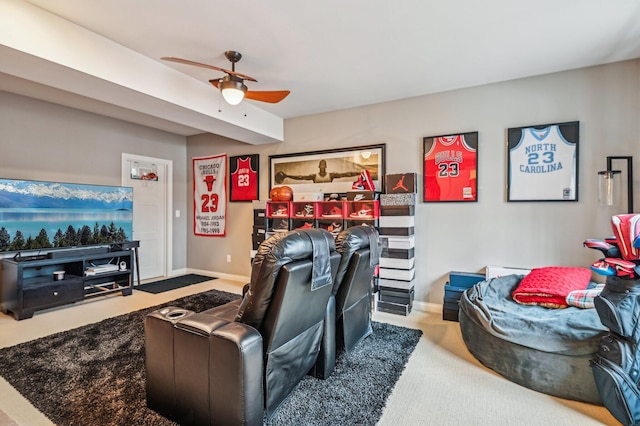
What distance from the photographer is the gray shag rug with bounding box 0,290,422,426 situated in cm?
187

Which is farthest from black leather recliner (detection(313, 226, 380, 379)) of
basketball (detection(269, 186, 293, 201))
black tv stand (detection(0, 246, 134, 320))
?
black tv stand (detection(0, 246, 134, 320))

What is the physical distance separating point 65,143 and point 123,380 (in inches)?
147

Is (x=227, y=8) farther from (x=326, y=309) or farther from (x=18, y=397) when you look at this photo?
(x=18, y=397)

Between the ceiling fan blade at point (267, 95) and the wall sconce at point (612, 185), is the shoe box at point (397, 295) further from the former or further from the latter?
the ceiling fan blade at point (267, 95)

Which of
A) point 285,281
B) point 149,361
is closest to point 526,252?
point 285,281

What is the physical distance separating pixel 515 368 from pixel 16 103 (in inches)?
235

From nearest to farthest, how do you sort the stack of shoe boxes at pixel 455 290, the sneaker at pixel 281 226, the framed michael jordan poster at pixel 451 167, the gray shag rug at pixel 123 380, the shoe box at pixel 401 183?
the gray shag rug at pixel 123 380 < the stack of shoe boxes at pixel 455 290 < the framed michael jordan poster at pixel 451 167 < the shoe box at pixel 401 183 < the sneaker at pixel 281 226

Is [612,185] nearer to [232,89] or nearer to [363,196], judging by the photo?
[363,196]

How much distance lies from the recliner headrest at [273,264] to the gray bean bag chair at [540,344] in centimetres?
153

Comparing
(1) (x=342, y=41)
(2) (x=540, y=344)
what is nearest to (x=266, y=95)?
(1) (x=342, y=41)

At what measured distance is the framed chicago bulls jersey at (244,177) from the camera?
5.28m

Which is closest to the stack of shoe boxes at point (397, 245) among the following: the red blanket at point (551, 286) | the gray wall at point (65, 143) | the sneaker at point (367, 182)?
the sneaker at point (367, 182)

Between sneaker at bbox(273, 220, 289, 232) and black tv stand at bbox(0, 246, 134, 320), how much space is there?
210 cm

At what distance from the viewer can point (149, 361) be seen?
1.87m
